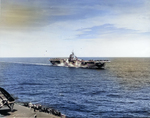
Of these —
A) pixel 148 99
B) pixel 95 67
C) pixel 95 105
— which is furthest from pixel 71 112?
pixel 95 67

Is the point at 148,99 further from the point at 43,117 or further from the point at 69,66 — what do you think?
the point at 69,66

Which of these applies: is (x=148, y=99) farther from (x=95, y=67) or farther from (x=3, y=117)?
(x=95, y=67)

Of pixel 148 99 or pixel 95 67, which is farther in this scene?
pixel 95 67

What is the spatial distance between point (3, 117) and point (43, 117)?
6496 mm

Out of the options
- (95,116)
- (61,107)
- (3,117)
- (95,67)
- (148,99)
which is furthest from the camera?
(95,67)

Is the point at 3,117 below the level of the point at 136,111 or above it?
above

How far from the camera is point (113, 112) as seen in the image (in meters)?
41.9

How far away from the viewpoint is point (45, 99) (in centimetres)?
5397

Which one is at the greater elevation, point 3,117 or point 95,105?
point 3,117

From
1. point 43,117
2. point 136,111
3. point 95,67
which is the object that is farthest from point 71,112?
point 95,67

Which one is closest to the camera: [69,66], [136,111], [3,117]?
[3,117]

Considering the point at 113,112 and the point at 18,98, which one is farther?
the point at 18,98

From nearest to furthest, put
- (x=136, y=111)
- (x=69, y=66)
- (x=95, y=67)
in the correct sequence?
(x=136, y=111) < (x=95, y=67) < (x=69, y=66)

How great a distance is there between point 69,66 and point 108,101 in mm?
129864
